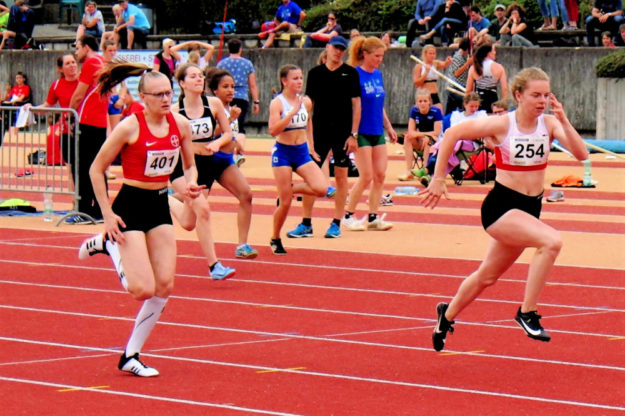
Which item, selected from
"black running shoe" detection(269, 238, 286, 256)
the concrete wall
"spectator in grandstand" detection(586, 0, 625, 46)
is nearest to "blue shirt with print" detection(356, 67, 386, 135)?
"black running shoe" detection(269, 238, 286, 256)

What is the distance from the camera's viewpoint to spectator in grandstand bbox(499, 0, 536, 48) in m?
27.0

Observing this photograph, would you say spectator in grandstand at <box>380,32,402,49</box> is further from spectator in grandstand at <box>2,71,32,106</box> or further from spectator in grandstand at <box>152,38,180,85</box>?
spectator in grandstand at <box>2,71,32,106</box>

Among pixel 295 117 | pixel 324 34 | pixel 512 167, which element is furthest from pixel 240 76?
pixel 512 167

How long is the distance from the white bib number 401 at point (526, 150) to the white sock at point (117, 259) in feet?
7.82

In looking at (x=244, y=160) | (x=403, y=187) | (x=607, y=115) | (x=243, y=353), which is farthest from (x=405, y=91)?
(x=243, y=353)

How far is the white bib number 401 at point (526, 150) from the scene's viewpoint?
26.8 feet

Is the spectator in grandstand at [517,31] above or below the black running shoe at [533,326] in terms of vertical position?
above

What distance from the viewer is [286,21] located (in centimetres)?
3041

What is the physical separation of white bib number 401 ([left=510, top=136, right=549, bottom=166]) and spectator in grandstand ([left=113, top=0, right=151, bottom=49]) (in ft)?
76.2

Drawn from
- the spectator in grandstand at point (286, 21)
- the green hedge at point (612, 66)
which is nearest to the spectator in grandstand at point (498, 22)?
the green hedge at point (612, 66)

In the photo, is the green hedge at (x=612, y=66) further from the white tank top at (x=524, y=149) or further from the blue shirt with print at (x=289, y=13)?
the white tank top at (x=524, y=149)

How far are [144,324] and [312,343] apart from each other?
1405mm

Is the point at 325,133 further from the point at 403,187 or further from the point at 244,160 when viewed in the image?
the point at 244,160

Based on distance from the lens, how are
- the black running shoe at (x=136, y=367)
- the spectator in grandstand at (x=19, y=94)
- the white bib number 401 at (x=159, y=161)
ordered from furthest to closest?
the spectator in grandstand at (x=19, y=94)
the white bib number 401 at (x=159, y=161)
the black running shoe at (x=136, y=367)
